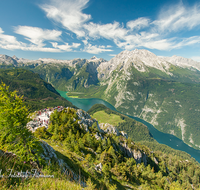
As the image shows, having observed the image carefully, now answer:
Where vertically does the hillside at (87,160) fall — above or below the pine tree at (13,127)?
below

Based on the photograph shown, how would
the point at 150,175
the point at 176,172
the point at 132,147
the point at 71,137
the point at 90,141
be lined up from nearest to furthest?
the point at 71,137 < the point at 90,141 < the point at 150,175 < the point at 132,147 < the point at 176,172

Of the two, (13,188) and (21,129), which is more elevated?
(21,129)

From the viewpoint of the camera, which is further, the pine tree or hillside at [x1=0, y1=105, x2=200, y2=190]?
hillside at [x1=0, y1=105, x2=200, y2=190]

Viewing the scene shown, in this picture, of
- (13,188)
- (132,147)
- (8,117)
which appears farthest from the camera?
(132,147)

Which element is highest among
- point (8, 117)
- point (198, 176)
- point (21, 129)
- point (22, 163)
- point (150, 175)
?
point (8, 117)

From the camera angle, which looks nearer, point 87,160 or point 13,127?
point 13,127

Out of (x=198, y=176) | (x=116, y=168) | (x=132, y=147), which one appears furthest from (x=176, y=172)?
(x=116, y=168)

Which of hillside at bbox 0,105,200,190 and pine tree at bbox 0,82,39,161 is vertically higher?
pine tree at bbox 0,82,39,161

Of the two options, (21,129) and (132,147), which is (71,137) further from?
(132,147)

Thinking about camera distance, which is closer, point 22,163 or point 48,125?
point 22,163

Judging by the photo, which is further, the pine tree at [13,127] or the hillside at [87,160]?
the hillside at [87,160]

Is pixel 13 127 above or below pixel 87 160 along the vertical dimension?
above
